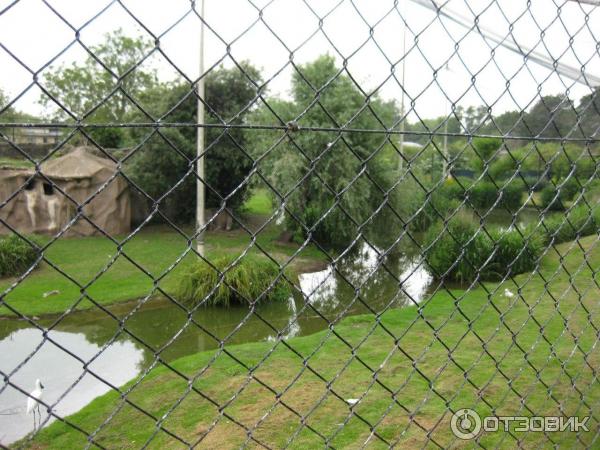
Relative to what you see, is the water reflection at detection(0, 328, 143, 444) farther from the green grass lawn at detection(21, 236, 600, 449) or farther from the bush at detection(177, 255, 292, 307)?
the bush at detection(177, 255, 292, 307)

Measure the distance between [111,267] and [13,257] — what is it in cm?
134

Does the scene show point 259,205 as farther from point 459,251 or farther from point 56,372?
point 56,372

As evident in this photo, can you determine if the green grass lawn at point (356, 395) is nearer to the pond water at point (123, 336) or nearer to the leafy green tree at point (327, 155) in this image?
the pond water at point (123, 336)

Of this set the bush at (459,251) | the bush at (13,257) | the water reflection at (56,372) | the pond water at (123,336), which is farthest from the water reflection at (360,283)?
the bush at (13,257)

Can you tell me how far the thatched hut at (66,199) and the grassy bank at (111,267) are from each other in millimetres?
503

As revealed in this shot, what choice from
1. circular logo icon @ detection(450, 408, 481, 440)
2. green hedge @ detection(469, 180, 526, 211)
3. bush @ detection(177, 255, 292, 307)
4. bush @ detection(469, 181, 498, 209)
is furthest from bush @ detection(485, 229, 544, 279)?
bush @ detection(469, 181, 498, 209)

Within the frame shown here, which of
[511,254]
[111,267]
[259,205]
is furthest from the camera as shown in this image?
[259,205]

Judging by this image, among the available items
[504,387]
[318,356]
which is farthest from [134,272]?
[504,387]

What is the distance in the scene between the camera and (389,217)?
873cm

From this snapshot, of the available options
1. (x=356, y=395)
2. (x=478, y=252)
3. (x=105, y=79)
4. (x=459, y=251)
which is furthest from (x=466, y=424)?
(x=105, y=79)

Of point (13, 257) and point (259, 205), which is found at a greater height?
point (259, 205)

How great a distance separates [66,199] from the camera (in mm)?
9445

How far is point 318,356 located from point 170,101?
23.1 ft

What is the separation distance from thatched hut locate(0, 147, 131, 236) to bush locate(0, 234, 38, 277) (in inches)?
74.8
